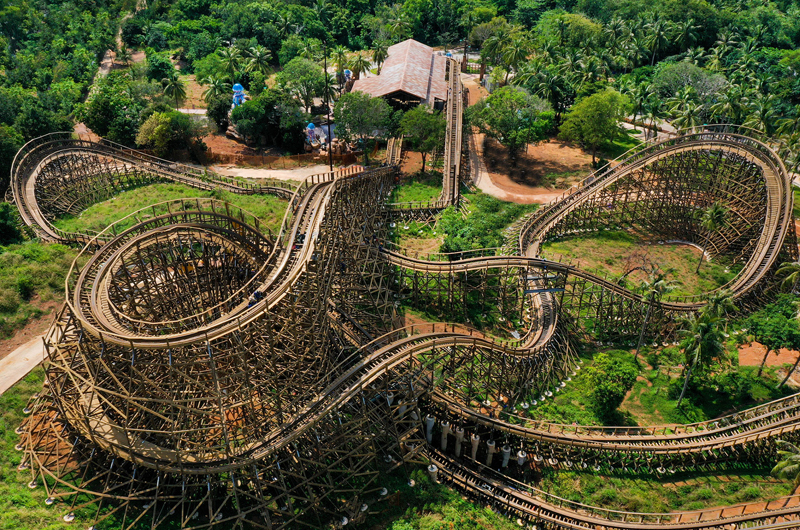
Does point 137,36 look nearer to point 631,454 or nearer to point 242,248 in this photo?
point 242,248

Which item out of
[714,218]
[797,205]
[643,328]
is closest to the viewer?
[643,328]

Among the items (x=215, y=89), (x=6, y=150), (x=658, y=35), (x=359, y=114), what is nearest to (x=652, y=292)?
(x=359, y=114)

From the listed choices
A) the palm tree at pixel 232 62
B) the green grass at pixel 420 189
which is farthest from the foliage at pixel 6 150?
the green grass at pixel 420 189

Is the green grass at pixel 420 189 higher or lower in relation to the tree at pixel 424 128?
lower

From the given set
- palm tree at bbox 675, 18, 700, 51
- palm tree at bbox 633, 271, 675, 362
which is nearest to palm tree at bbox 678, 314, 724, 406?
palm tree at bbox 633, 271, 675, 362

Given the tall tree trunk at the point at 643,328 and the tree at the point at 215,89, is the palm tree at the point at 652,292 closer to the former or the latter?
the tall tree trunk at the point at 643,328

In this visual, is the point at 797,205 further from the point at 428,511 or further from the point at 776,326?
the point at 428,511
